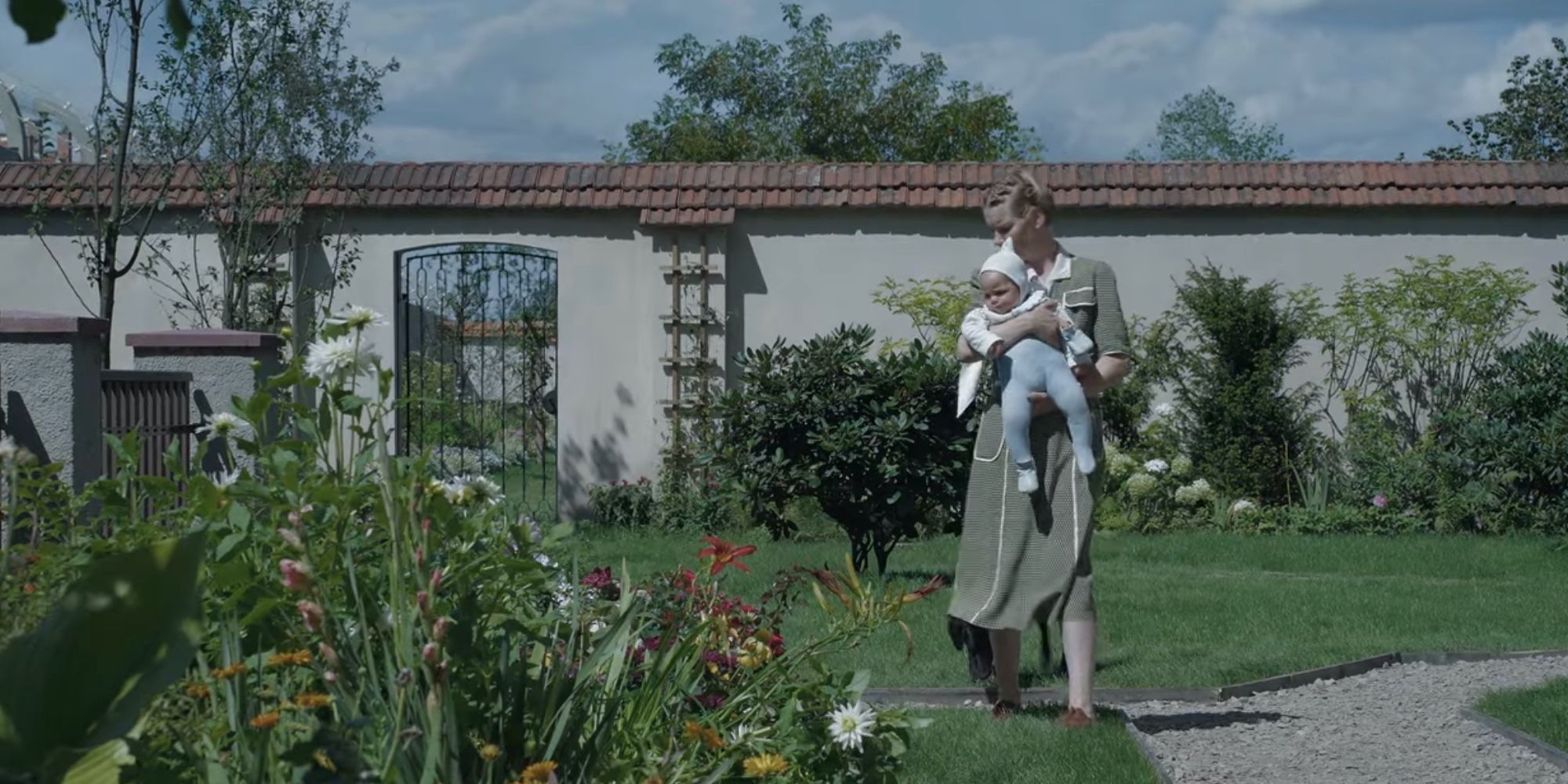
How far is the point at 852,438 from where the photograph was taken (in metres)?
8.15

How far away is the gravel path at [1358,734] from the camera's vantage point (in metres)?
4.35

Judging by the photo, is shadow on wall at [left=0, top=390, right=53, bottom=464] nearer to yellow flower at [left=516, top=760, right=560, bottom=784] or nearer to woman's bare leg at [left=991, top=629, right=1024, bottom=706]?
woman's bare leg at [left=991, top=629, right=1024, bottom=706]

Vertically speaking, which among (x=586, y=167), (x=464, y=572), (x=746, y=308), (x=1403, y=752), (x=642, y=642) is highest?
(x=586, y=167)

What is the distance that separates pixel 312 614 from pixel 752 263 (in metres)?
11.6

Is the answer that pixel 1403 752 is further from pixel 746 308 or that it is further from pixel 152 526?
pixel 746 308

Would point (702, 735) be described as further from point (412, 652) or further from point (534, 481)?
point (534, 481)

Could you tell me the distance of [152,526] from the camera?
8.91 feet

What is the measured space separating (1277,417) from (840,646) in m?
10.5

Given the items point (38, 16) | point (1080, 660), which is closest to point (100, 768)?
point (38, 16)

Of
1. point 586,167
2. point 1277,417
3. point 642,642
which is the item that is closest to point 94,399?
point 642,642

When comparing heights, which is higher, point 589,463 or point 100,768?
point 100,768

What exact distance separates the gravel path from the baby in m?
0.91

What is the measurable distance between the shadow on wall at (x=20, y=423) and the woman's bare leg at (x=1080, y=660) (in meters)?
4.10

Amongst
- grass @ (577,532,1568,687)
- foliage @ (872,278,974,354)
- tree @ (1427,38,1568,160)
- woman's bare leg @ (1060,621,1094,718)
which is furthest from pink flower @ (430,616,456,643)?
tree @ (1427,38,1568,160)
